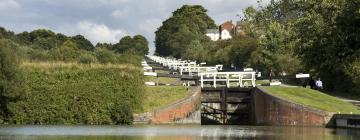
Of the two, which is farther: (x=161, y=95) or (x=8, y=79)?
(x=161, y=95)

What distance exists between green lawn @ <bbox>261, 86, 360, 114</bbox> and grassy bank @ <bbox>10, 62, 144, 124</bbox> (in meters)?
10.1

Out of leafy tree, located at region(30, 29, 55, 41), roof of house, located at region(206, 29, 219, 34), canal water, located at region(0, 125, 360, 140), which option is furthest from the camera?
roof of house, located at region(206, 29, 219, 34)

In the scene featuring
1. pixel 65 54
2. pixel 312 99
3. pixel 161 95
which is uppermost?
pixel 65 54

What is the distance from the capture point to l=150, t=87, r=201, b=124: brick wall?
154 feet

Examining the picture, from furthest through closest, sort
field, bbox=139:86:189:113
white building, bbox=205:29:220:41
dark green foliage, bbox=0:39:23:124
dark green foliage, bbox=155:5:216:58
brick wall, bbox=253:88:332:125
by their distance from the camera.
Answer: white building, bbox=205:29:220:41 → dark green foliage, bbox=155:5:216:58 → field, bbox=139:86:189:113 → brick wall, bbox=253:88:332:125 → dark green foliage, bbox=0:39:23:124

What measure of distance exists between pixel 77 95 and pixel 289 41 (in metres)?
Answer: 22.6

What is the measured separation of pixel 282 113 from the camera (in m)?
47.4

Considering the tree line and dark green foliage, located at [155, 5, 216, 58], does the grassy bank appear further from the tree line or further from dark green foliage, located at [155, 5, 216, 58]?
dark green foliage, located at [155, 5, 216, 58]

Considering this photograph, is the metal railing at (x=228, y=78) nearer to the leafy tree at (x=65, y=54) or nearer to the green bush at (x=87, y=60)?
the green bush at (x=87, y=60)

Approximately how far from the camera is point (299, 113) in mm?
46062

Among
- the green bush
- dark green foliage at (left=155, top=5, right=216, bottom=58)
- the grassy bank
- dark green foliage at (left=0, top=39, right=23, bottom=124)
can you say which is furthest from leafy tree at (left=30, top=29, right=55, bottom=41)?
dark green foliage at (left=0, top=39, right=23, bottom=124)

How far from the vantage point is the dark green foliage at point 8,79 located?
43625 millimetres

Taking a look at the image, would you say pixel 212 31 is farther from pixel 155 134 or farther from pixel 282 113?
pixel 155 134

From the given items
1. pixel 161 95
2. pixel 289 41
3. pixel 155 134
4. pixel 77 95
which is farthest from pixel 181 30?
pixel 289 41
